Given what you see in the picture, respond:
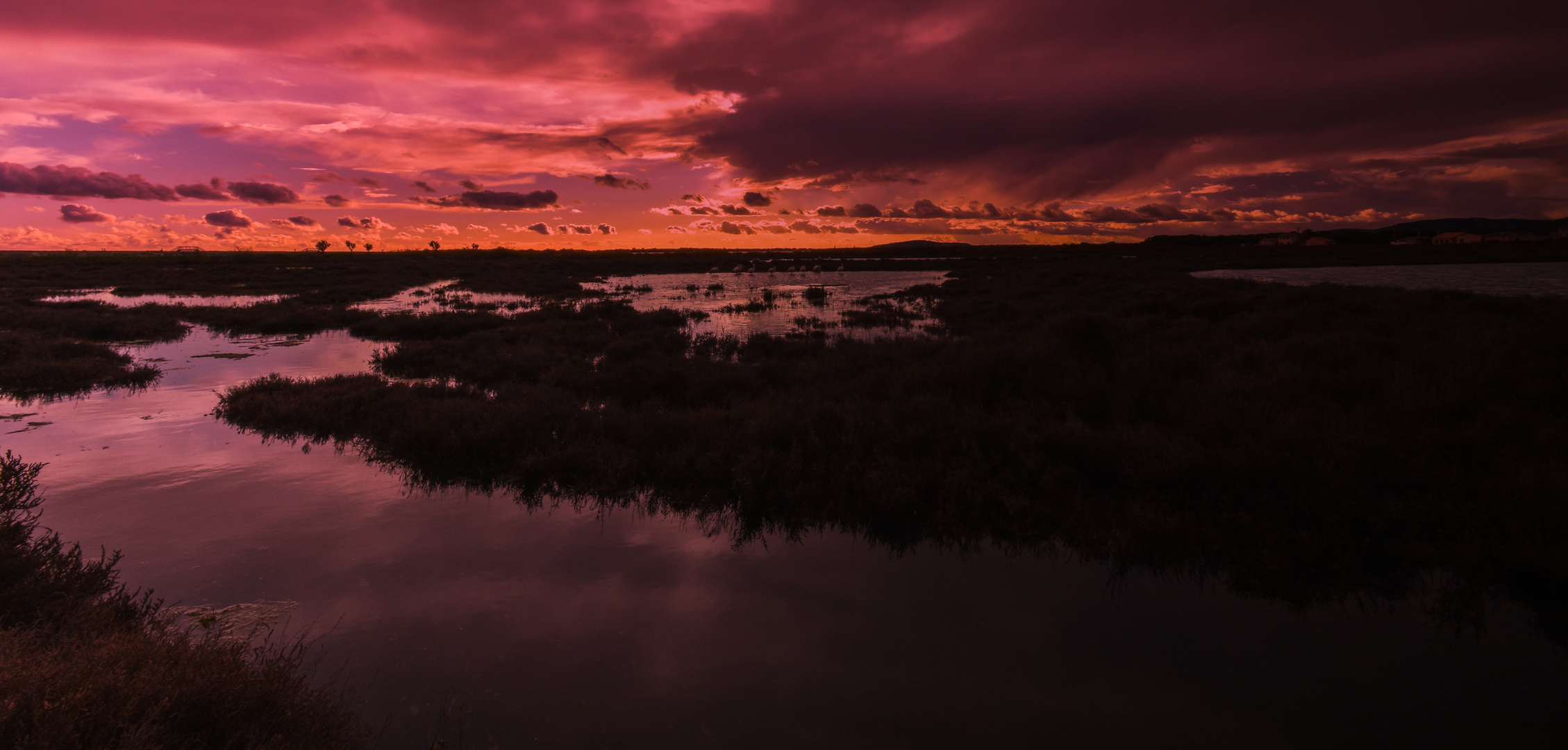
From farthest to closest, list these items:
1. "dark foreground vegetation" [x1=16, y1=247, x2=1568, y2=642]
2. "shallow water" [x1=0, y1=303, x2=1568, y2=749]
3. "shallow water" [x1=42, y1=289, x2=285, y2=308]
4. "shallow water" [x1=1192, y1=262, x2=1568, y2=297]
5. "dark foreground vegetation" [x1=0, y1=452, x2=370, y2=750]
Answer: "shallow water" [x1=42, y1=289, x2=285, y2=308], "shallow water" [x1=1192, y1=262, x2=1568, y2=297], "dark foreground vegetation" [x1=16, y1=247, x2=1568, y2=642], "shallow water" [x1=0, y1=303, x2=1568, y2=749], "dark foreground vegetation" [x1=0, y1=452, x2=370, y2=750]

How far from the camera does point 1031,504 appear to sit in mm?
6754

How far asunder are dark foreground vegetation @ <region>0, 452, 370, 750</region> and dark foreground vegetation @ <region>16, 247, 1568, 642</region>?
3.59m

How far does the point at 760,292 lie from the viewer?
3738 cm

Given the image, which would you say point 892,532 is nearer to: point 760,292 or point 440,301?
point 760,292

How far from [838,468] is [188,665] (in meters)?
5.97

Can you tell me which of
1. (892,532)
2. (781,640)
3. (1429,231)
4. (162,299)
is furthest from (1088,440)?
(1429,231)

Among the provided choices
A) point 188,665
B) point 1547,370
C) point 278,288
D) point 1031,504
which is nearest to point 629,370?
point 1031,504

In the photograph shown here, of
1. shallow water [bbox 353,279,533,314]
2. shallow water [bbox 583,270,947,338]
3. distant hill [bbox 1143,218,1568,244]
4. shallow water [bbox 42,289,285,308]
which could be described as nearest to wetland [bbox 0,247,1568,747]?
shallow water [bbox 583,270,947,338]

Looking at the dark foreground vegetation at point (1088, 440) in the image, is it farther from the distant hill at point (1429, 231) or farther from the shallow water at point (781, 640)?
the distant hill at point (1429, 231)

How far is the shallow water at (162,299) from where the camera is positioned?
29.1 m

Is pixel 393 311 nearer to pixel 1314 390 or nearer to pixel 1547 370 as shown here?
pixel 1314 390

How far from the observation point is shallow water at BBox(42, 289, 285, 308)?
29.1 meters

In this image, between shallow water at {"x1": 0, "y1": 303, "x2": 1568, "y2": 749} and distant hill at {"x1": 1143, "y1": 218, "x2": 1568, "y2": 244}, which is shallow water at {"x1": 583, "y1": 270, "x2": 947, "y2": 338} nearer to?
shallow water at {"x1": 0, "y1": 303, "x2": 1568, "y2": 749}

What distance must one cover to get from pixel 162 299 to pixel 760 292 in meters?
33.0
